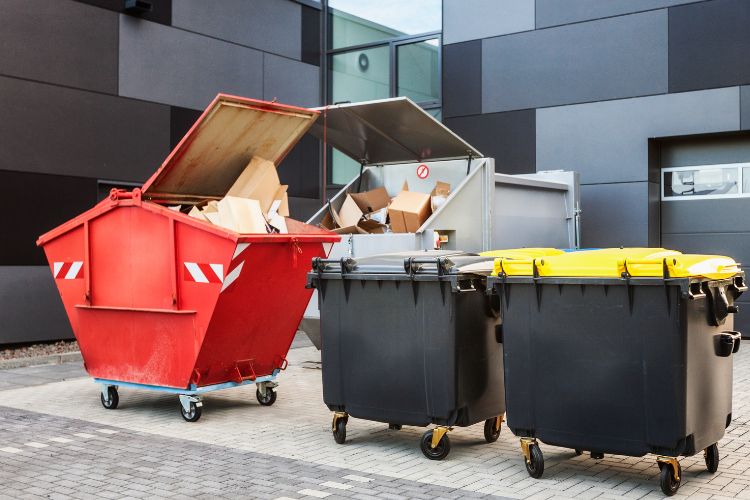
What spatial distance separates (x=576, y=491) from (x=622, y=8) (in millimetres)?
8930

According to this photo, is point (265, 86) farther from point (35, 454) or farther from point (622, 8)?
point (35, 454)

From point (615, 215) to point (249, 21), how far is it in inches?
250

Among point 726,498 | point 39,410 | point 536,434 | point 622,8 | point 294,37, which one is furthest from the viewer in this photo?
point 294,37

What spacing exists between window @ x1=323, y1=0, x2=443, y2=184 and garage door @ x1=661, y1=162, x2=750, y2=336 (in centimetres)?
391

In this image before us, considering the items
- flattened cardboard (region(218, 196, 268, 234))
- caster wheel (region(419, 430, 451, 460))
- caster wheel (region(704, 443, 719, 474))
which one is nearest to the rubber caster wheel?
caster wheel (region(419, 430, 451, 460))

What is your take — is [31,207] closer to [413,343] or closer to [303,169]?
[303,169]

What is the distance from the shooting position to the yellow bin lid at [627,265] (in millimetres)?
4473

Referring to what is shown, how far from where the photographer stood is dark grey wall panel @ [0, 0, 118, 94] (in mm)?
10367

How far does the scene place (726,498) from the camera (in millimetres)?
4449

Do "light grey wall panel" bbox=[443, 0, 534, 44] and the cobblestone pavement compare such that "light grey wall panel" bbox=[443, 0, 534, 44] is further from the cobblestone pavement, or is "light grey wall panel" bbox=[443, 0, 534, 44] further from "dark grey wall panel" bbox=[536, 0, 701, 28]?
the cobblestone pavement

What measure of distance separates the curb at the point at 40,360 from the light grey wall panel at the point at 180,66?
12.2ft

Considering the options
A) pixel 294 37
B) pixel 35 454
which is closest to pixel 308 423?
pixel 35 454

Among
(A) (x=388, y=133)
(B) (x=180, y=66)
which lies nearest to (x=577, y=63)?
(A) (x=388, y=133)

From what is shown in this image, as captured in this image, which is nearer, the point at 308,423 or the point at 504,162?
the point at 308,423
